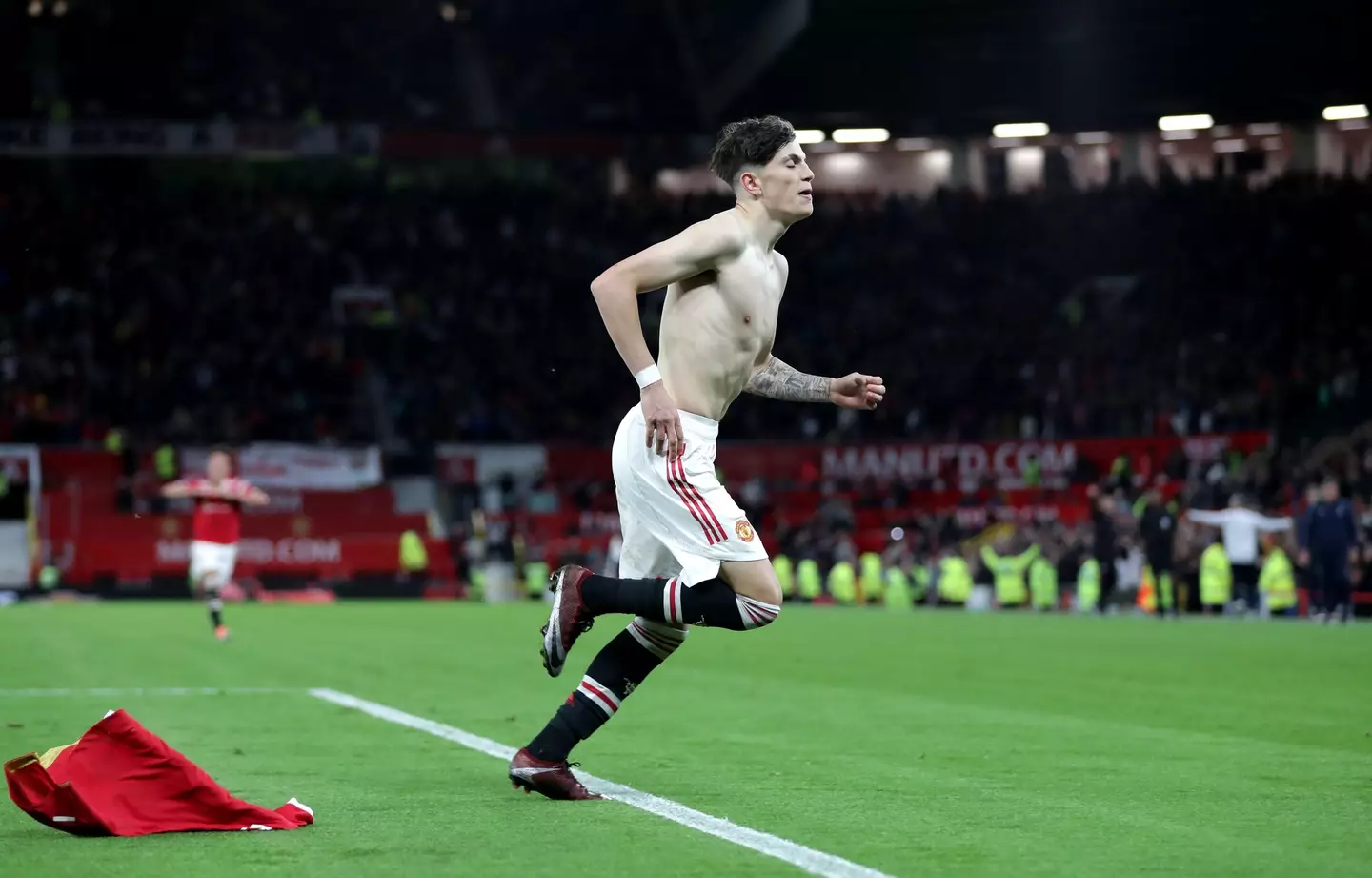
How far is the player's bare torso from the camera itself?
6992 millimetres

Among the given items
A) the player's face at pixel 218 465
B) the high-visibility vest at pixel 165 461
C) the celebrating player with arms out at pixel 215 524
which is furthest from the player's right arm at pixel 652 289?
the high-visibility vest at pixel 165 461

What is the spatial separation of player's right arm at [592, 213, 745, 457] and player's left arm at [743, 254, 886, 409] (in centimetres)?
59

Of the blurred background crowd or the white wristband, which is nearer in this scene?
the white wristband

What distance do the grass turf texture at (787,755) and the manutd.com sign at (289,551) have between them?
1911 centimetres

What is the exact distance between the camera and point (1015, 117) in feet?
157

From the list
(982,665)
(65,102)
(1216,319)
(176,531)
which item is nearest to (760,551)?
(982,665)

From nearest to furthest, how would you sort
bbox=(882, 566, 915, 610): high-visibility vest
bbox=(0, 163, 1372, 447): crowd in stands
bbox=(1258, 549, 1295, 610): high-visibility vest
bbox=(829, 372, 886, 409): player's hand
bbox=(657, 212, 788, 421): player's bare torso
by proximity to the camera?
bbox=(657, 212, 788, 421): player's bare torso, bbox=(829, 372, 886, 409): player's hand, bbox=(1258, 549, 1295, 610): high-visibility vest, bbox=(882, 566, 915, 610): high-visibility vest, bbox=(0, 163, 1372, 447): crowd in stands

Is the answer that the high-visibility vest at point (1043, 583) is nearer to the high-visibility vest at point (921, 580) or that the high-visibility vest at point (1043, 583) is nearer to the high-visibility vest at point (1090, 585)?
the high-visibility vest at point (1090, 585)

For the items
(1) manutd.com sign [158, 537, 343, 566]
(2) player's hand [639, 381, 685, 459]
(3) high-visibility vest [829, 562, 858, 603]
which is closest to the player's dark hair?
(2) player's hand [639, 381, 685, 459]

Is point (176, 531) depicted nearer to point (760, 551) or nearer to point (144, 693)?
point (144, 693)

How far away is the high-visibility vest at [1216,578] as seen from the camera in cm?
2834

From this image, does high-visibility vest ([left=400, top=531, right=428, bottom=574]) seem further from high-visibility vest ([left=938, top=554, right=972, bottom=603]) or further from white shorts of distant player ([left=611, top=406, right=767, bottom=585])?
white shorts of distant player ([left=611, top=406, right=767, bottom=585])

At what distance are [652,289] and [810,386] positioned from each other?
1.32 metres

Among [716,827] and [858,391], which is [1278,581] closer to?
[858,391]
